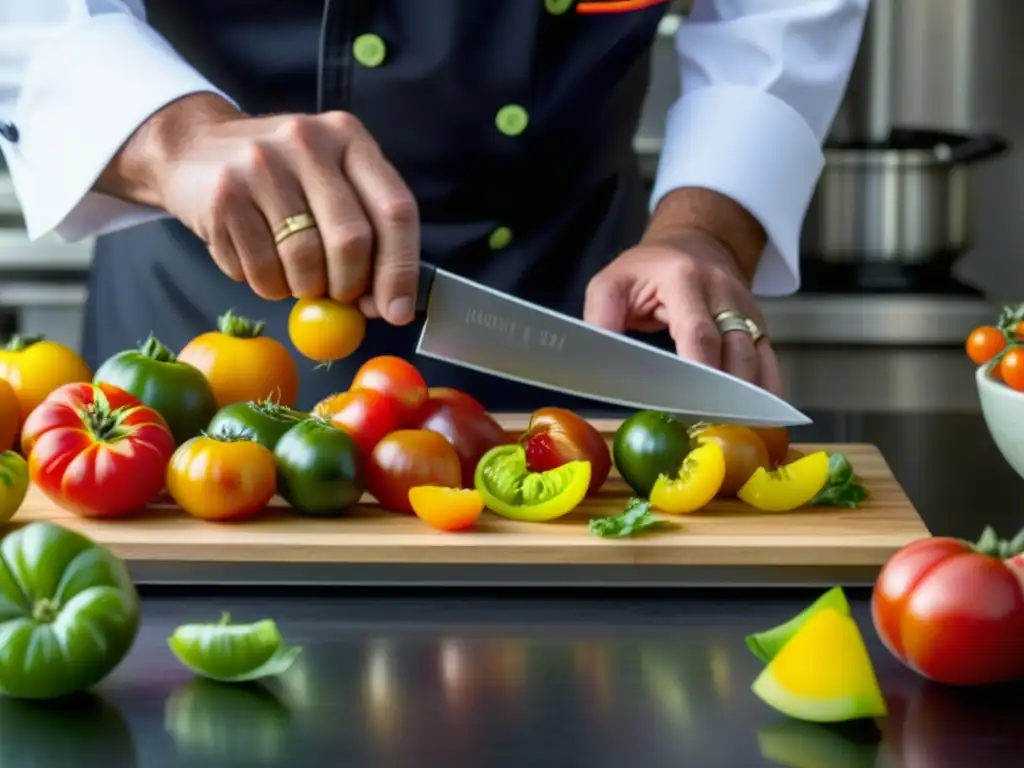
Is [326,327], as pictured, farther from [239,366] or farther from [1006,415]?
[1006,415]

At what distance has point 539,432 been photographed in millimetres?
1246

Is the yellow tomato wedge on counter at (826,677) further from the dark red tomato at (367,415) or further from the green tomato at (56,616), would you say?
the dark red tomato at (367,415)

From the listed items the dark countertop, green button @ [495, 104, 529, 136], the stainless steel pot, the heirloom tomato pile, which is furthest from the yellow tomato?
the stainless steel pot

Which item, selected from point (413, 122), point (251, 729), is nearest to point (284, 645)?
point (251, 729)

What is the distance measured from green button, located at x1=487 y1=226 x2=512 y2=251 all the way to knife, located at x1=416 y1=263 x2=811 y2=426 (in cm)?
34

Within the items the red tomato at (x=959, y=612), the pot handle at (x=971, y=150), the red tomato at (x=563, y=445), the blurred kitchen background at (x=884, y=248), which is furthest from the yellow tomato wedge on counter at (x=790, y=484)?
the pot handle at (x=971, y=150)

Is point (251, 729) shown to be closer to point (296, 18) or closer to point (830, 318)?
point (296, 18)

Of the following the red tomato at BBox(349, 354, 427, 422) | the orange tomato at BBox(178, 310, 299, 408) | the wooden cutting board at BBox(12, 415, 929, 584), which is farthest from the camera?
the orange tomato at BBox(178, 310, 299, 408)

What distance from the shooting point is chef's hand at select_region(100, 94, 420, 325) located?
1.23m

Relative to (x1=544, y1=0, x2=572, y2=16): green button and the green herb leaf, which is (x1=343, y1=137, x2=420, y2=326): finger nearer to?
the green herb leaf

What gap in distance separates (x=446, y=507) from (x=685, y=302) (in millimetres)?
391

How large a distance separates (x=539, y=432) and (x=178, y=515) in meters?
0.27

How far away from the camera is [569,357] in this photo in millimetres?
1325

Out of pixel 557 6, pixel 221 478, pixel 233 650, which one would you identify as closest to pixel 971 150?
pixel 557 6
